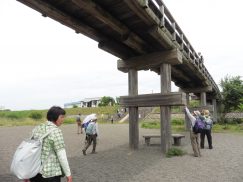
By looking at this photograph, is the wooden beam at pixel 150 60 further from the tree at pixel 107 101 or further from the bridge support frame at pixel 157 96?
the tree at pixel 107 101

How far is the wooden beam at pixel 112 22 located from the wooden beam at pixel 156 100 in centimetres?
189

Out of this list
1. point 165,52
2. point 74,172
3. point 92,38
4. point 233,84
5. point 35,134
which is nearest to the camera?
point 35,134

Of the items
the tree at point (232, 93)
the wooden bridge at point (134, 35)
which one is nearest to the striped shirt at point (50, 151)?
the wooden bridge at point (134, 35)

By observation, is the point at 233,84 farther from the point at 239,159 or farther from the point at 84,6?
the point at 84,6

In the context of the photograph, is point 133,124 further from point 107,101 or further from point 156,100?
point 107,101

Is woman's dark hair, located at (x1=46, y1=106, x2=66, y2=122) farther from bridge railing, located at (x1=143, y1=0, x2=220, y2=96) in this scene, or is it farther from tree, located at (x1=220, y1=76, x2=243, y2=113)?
tree, located at (x1=220, y1=76, x2=243, y2=113)

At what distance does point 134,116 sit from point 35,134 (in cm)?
812

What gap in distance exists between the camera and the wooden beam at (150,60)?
33.3ft

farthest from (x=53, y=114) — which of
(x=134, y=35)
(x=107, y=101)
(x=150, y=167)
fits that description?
(x=107, y=101)

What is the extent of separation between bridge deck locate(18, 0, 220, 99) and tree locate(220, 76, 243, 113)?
1972 cm

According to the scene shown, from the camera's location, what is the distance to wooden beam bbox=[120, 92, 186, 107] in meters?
9.63

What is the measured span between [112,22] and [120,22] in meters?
0.48

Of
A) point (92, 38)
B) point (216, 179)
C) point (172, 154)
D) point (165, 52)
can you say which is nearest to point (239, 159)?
point (172, 154)

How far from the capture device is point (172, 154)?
974 cm
